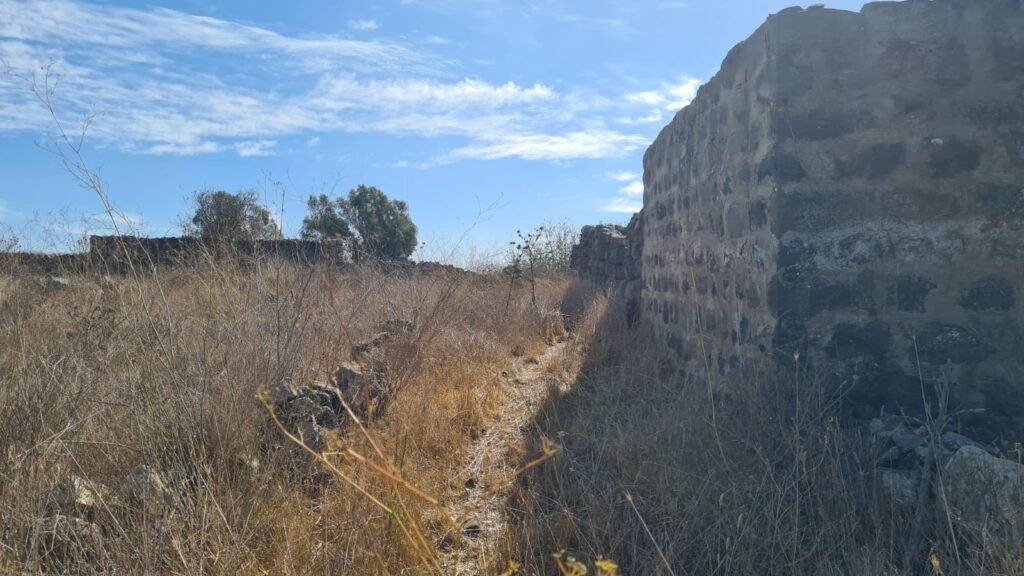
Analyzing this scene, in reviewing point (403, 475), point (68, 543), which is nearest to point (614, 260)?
point (403, 475)

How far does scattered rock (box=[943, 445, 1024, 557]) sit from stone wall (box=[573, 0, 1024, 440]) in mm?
875

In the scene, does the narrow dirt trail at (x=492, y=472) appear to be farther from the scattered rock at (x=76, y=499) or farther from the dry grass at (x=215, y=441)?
the scattered rock at (x=76, y=499)

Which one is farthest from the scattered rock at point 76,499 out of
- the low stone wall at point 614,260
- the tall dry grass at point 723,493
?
the low stone wall at point 614,260

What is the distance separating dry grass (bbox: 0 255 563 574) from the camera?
7.66ft

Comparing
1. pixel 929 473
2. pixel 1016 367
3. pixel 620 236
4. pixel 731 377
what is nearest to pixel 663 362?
pixel 731 377

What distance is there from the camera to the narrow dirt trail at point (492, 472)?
2779mm

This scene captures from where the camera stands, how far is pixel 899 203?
3.54 m

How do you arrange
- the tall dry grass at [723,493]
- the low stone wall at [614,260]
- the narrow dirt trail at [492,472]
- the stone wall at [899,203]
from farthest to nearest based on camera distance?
the low stone wall at [614,260], the stone wall at [899,203], the narrow dirt trail at [492,472], the tall dry grass at [723,493]

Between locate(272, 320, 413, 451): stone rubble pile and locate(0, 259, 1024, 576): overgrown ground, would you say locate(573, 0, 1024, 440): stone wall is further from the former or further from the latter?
locate(272, 320, 413, 451): stone rubble pile

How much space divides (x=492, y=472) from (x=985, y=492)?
6.82ft

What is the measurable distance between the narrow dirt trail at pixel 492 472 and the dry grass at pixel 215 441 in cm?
11

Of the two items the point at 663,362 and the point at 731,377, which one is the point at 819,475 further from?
the point at 663,362

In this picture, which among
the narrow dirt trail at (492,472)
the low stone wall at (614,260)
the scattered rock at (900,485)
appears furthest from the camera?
the low stone wall at (614,260)

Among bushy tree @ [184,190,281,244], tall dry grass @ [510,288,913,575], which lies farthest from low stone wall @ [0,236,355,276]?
tall dry grass @ [510,288,913,575]
